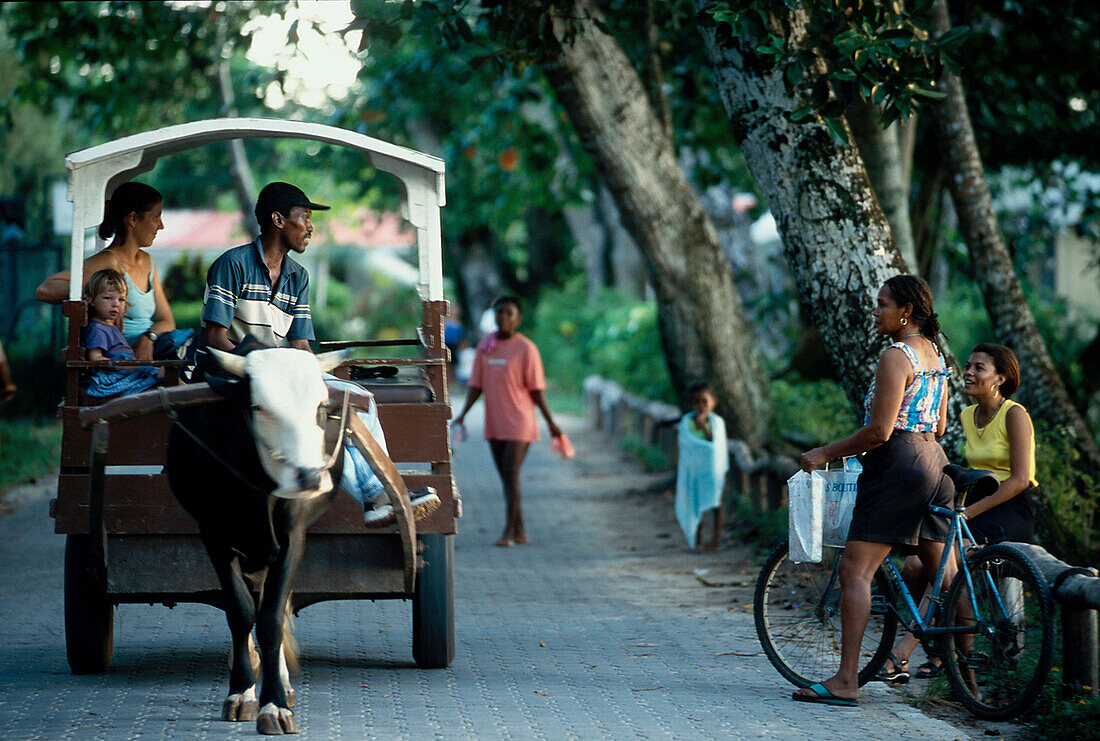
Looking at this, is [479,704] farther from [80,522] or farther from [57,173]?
[57,173]

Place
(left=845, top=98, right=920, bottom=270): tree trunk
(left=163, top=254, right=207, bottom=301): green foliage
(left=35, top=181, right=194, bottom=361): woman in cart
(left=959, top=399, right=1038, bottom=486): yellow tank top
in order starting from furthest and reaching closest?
(left=163, top=254, right=207, bottom=301): green foliage, (left=845, top=98, right=920, bottom=270): tree trunk, (left=35, top=181, right=194, bottom=361): woman in cart, (left=959, top=399, right=1038, bottom=486): yellow tank top

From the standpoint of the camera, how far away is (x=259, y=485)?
5.12 metres

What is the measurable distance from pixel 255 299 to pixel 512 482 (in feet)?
17.3

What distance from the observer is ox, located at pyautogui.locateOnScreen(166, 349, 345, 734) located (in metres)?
4.81

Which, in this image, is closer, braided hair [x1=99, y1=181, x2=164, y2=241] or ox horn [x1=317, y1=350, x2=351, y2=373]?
ox horn [x1=317, y1=350, x2=351, y2=373]

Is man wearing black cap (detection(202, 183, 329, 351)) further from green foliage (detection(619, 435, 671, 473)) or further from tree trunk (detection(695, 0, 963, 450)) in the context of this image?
green foliage (detection(619, 435, 671, 473))

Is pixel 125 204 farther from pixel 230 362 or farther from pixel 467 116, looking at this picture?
pixel 467 116

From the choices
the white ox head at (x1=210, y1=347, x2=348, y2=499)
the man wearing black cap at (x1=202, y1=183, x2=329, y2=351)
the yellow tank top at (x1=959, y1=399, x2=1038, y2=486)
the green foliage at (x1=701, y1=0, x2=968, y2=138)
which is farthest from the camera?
the green foliage at (x1=701, y1=0, x2=968, y2=138)

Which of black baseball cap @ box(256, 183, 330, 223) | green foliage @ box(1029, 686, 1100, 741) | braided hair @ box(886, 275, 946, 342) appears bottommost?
green foliage @ box(1029, 686, 1100, 741)

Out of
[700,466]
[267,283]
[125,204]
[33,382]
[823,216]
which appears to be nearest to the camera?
[267,283]

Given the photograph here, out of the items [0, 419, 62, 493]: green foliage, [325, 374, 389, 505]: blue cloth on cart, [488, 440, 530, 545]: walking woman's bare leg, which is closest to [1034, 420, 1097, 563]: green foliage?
[488, 440, 530, 545]: walking woman's bare leg

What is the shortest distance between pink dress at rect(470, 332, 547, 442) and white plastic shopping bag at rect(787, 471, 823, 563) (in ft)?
17.7

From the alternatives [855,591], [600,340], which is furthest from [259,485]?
[600,340]

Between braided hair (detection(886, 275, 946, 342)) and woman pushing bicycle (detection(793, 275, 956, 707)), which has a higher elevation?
braided hair (detection(886, 275, 946, 342))
